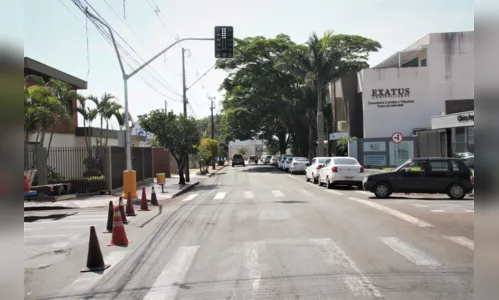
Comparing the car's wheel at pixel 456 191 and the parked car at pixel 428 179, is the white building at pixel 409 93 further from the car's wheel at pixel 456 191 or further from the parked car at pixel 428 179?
the car's wheel at pixel 456 191

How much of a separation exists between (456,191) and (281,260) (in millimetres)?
11379

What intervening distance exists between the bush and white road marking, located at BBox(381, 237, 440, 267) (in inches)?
647

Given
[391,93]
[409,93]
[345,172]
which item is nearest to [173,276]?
[345,172]

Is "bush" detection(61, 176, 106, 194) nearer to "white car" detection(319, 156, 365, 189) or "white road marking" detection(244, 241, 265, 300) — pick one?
"white car" detection(319, 156, 365, 189)

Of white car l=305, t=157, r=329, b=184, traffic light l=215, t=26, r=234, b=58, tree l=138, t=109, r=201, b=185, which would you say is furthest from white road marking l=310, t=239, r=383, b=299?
tree l=138, t=109, r=201, b=185

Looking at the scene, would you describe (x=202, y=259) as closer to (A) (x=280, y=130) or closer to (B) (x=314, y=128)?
(B) (x=314, y=128)

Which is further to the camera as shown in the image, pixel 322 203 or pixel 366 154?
pixel 366 154

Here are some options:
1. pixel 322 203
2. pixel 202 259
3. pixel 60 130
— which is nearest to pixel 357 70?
pixel 60 130

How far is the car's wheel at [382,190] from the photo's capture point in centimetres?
1692

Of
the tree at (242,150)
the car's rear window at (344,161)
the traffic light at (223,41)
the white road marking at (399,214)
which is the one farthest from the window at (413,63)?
the tree at (242,150)

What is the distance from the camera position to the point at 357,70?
4297 cm

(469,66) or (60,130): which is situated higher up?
(469,66)

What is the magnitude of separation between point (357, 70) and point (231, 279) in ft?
129

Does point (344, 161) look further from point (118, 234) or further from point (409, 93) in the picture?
point (409, 93)
